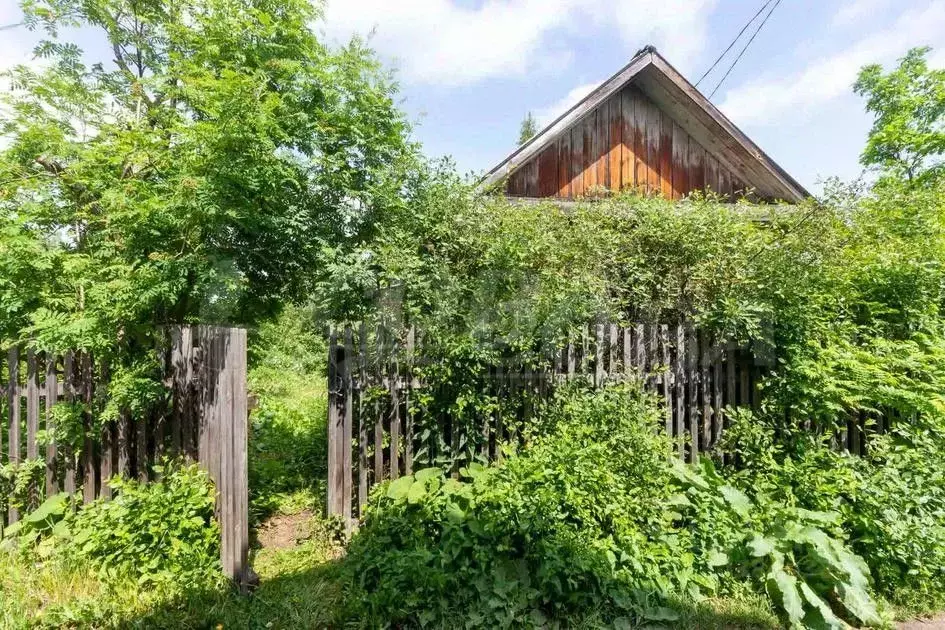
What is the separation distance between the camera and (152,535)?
9.29 ft

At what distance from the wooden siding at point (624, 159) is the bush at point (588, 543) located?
13.8 ft

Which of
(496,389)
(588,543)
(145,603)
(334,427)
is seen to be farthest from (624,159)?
(145,603)

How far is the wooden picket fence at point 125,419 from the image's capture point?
304 centimetres

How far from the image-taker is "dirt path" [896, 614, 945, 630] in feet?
9.29

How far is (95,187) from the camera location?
3.14m

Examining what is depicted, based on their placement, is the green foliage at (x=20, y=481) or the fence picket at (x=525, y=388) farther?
the fence picket at (x=525, y=388)

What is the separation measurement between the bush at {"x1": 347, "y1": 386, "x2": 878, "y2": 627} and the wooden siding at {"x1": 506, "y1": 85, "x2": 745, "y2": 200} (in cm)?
421

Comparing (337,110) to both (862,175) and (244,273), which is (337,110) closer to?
(244,273)

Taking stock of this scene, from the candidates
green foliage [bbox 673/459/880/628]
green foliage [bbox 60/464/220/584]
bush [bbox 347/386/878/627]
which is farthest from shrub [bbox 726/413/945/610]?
green foliage [bbox 60/464/220/584]

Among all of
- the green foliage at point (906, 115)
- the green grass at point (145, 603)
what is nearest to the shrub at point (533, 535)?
the green grass at point (145, 603)

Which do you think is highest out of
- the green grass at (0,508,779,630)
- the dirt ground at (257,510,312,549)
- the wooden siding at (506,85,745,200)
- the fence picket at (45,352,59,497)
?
the wooden siding at (506,85,745,200)

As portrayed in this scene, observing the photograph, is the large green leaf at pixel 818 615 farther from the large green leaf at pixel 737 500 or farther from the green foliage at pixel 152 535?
the green foliage at pixel 152 535

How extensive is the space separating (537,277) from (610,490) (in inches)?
77.8

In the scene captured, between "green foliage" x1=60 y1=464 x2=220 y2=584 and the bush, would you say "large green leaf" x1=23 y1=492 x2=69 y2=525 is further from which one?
the bush
